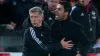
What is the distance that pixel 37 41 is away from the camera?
18.2 feet

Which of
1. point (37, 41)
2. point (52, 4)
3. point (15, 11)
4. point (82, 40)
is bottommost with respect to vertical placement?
point (15, 11)

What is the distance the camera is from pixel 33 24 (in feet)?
18.4

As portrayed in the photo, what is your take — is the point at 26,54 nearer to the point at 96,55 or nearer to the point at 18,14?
the point at 96,55

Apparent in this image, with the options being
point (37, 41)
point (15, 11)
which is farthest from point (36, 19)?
point (15, 11)

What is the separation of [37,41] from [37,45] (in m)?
0.06

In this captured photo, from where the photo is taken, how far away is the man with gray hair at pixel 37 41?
5.54 m

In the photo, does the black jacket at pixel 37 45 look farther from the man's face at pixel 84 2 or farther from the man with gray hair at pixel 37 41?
the man's face at pixel 84 2

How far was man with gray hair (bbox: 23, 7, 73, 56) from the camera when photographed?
5.54 meters

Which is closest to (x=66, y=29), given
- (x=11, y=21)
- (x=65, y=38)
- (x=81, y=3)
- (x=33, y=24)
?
(x=65, y=38)

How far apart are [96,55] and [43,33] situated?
1.66m

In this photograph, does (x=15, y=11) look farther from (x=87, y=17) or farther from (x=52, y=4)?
(x=87, y=17)

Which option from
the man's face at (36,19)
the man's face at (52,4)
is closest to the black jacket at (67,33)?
the man's face at (36,19)

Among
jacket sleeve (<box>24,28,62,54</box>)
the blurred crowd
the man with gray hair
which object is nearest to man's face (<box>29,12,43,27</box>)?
the man with gray hair

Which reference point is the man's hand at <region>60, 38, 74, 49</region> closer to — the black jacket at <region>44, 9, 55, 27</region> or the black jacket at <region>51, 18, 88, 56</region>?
the black jacket at <region>51, 18, 88, 56</region>
